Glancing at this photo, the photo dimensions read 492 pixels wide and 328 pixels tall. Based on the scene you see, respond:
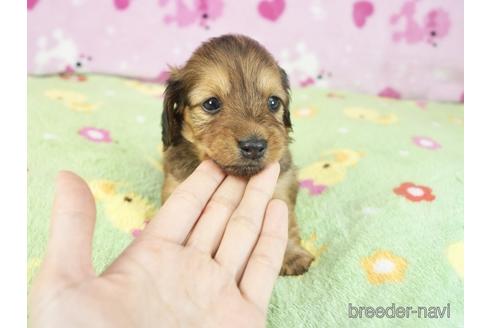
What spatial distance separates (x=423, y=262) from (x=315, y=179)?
0.68m

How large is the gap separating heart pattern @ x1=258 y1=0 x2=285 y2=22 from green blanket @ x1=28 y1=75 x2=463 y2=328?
18.8 inches

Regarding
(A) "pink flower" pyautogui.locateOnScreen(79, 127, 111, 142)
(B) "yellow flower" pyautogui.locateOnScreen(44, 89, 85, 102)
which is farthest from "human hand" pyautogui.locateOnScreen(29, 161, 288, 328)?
(B) "yellow flower" pyautogui.locateOnScreen(44, 89, 85, 102)

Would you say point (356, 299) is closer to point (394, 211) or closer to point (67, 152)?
point (394, 211)

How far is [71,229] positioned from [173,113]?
896 mm

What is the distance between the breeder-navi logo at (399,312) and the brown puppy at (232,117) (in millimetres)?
246

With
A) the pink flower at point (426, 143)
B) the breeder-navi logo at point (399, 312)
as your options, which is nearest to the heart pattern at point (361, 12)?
the pink flower at point (426, 143)

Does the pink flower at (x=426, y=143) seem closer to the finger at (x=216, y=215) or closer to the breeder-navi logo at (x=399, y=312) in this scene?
the breeder-navi logo at (x=399, y=312)

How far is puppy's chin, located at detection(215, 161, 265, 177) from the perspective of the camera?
4.92 ft

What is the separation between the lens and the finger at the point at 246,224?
1.33 metres

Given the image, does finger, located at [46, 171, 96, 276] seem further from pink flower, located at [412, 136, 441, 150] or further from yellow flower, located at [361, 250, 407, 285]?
pink flower, located at [412, 136, 441, 150]

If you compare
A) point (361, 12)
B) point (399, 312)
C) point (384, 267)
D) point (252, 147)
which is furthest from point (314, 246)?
point (361, 12)

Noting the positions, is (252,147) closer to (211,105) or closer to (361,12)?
(211,105)

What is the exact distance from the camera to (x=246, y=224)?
141 centimetres

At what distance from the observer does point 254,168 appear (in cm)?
151
